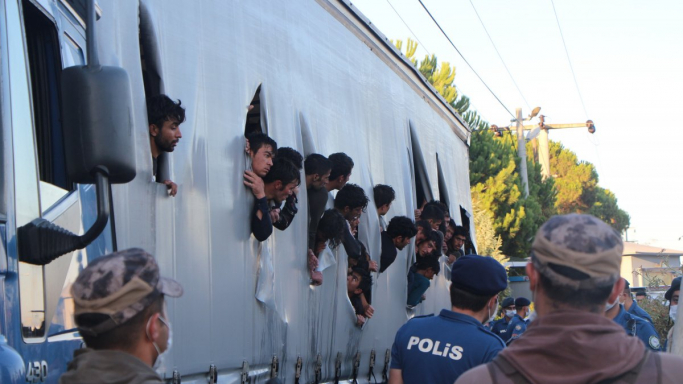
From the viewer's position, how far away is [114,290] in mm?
2184

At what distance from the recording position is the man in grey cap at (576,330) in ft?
6.84

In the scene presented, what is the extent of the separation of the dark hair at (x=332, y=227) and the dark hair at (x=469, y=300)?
2318mm

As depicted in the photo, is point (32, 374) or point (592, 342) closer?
point (592, 342)

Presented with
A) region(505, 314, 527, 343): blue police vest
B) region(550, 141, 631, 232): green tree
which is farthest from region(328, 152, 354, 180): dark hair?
region(550, 141, 631, 232): green tree

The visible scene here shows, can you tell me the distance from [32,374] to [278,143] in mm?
2906

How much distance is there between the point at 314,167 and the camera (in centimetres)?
590

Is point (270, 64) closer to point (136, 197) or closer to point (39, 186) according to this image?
point (136, 197)

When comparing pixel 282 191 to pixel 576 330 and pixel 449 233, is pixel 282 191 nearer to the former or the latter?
pixel 576 330

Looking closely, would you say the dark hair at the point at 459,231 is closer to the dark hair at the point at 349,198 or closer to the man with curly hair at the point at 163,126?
the dark hair at the point at 349,198

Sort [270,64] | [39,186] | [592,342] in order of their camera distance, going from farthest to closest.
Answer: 1. [270,64]
2. [39,186]
3. [592,342]

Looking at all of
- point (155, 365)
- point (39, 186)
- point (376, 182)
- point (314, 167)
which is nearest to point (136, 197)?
point (39, 186)

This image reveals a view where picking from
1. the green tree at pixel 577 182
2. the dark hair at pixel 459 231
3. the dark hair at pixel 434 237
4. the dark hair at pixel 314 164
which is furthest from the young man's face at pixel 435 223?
the green tree at pixel 577 182

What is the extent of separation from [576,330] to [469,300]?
1657 millimetres

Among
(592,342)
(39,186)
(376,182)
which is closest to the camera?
(592,342)
